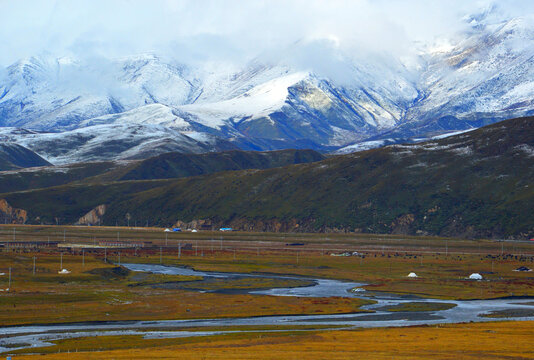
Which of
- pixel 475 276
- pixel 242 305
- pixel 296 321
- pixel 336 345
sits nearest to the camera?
pixel 336 345

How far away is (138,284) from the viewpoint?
156750mm

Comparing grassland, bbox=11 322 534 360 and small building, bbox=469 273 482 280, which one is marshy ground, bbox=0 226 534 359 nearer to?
grassland, bbox=11 322 534 360

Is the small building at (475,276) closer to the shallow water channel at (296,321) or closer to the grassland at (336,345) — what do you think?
the shallow water channel at (296,321)

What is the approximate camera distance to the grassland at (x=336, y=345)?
262ft

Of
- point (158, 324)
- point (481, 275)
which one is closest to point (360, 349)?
point (158, 324)

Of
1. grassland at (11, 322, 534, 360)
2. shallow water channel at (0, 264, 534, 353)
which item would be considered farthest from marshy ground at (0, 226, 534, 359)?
shallow water channel at (0, 264, 534, 353)

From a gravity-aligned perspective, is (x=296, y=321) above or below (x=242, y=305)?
below

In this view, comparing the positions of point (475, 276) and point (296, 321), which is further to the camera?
point (475, 276)

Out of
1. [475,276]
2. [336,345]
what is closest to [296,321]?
[336,345]

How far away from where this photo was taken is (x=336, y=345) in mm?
87000

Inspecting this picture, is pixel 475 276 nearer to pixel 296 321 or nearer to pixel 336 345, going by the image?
pixel 296 321

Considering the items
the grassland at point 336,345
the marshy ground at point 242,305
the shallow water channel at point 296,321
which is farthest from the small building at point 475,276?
the grassland at point 336,345

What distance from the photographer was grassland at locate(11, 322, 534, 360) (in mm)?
79750

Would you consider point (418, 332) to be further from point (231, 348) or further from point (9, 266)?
point (9, 266)
